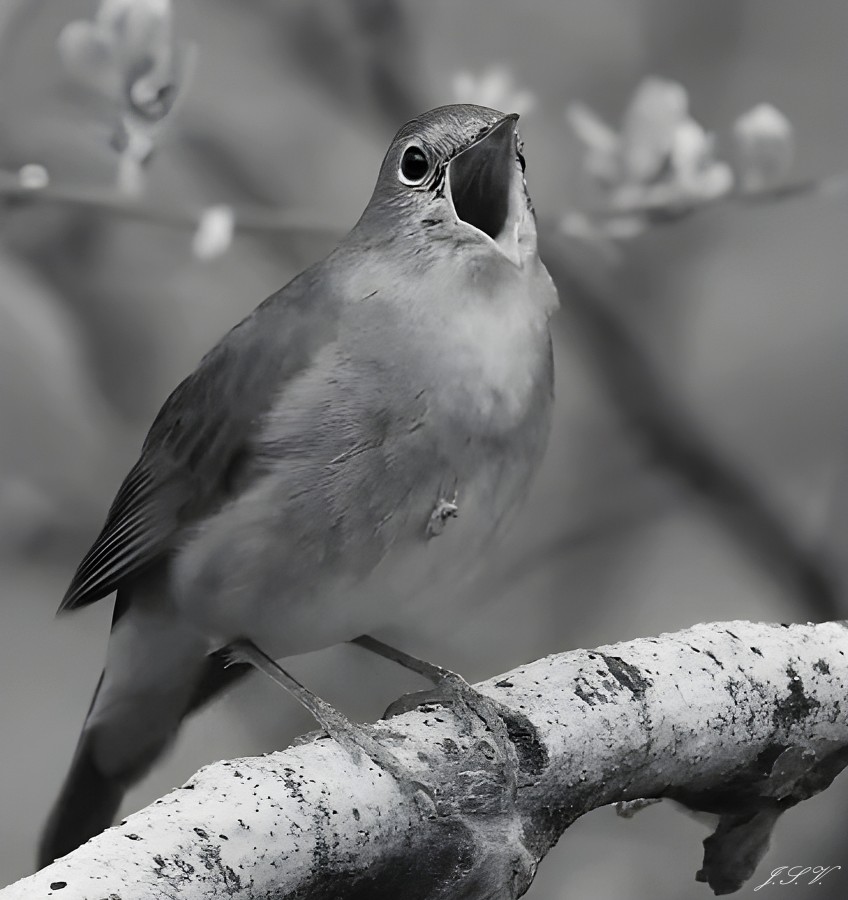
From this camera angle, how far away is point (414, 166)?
557mm

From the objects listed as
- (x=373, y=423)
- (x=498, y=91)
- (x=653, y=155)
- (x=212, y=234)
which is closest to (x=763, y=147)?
(x=653, y=155)

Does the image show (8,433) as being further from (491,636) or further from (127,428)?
(491,636)

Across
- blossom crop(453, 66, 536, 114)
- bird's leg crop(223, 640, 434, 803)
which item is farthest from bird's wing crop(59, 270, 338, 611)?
blossom crop(453, 66, 536, 114)

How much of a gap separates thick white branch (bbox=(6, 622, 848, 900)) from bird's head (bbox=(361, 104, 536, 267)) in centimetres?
25

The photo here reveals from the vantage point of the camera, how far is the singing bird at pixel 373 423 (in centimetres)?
55

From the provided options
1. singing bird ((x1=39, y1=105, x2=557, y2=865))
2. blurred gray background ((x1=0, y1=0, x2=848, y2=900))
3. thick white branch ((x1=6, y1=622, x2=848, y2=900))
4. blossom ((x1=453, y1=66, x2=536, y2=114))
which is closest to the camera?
thick white branch ((x1=6, y1=622, x2=848, y2=900))

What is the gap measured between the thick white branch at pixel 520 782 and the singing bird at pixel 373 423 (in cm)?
9

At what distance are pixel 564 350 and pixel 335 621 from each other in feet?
1.43

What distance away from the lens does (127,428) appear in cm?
80

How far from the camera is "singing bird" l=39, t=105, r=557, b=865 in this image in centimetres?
55

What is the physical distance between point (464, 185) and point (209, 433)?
190 mm

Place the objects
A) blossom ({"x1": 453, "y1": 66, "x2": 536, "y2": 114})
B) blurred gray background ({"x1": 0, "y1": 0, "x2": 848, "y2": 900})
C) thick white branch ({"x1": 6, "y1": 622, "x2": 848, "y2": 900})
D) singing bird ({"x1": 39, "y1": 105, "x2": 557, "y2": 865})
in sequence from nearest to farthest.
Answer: thick white branch ({"x1": 6, "y1": 622, "x2": 848, "y2": 900}), singing bird ({"x1": 39, "y1": 105, "x2": 557, "y2": 865}), blurred gray background ({"x1": 0, "y1": 0, "x2": 848, "y2": 900}), blossom ({"x1": 453, "y1": 66, "x2": 536, "y2": 114})
